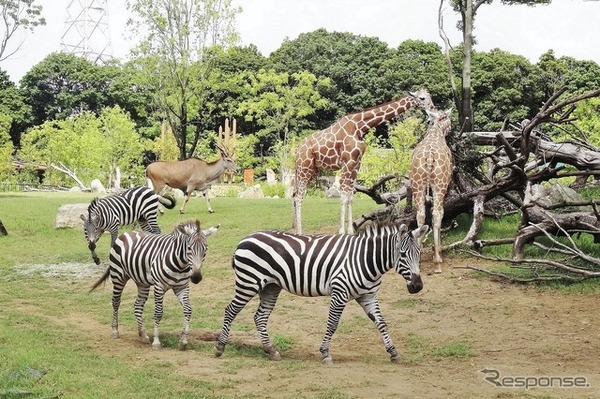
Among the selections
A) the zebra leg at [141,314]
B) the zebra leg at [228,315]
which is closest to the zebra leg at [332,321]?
the zebra leg at [228,315]

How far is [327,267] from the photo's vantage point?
25.3 ft

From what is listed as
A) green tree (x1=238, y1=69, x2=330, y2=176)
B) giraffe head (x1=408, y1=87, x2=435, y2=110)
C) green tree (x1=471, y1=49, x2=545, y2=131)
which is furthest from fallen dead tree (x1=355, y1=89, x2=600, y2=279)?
green tree (x1=471, y1=49, x2=545, y2=131)

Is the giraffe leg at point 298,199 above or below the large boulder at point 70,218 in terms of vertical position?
above

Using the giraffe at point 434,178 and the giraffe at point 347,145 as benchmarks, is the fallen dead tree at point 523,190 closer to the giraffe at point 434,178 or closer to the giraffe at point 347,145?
the giraffe at point 434,178

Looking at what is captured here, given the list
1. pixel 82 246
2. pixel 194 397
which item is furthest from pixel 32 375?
pixel 82 246

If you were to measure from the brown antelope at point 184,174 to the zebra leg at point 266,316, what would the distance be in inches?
491

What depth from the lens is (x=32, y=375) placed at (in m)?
6.70

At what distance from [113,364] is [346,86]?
1634 inches

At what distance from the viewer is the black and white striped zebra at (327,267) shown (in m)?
7.49

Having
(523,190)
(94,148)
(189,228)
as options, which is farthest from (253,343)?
(94,148)

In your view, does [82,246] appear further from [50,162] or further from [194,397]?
[50,162]

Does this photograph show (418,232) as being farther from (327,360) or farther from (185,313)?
(185,313)

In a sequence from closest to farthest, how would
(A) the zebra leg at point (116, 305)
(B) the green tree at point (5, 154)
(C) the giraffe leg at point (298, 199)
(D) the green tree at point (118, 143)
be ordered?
(A) the zebra leg at point (116, 305), (C) the giraffe leg at point (298, 199), (D) the green tree at point (118, 143), (B) the green tree at point (5, 154)

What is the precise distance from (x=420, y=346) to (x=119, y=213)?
7225 millimetres
